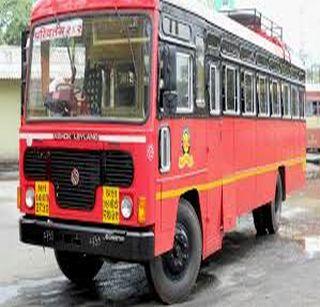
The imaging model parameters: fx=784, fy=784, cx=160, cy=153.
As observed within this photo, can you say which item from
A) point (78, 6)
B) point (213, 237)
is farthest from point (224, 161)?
point (78, 6)

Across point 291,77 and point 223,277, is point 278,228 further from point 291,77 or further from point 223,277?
point 223,277

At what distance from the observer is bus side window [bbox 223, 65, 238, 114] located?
9875mm

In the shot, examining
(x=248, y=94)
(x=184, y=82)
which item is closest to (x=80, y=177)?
(x=184, y=82)

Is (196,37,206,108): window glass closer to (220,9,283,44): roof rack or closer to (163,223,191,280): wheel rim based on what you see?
(163,223,191,280): wheel rim

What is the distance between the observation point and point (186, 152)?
8211 mm

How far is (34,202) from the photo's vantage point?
8.06 metres

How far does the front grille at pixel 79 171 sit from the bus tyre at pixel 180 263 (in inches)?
35.8

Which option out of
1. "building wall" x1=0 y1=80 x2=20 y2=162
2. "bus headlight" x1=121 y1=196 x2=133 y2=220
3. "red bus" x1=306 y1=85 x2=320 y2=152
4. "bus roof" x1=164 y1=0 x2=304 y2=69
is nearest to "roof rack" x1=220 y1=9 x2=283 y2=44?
"bus roof" x1=164 y1=0 x2=304 y2=69

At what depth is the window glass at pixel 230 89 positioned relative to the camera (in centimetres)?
994

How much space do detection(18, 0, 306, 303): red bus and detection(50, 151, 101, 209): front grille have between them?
0.04 ft

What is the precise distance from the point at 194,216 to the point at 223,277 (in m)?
1.40

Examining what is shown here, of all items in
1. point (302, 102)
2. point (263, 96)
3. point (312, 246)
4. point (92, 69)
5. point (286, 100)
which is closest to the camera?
point (92, 69)

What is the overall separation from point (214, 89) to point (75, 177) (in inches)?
95.1

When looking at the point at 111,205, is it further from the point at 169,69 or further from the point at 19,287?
the point at 19,287
